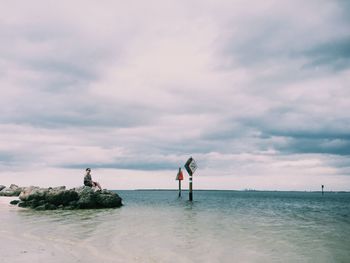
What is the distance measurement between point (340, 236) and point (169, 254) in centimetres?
739

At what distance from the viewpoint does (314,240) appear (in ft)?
36.8

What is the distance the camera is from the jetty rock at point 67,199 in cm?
2505

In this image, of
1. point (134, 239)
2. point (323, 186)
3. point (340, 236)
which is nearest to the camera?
point (134, 239)

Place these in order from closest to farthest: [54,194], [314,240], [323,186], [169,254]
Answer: [169,254] → [314,240] → [54,194] → [323,186]

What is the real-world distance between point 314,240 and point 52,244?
8.00 meters

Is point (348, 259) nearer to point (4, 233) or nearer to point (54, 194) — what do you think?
point (4, 233)

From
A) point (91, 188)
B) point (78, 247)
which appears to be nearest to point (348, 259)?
point (78, 247)

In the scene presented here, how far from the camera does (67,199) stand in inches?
1002

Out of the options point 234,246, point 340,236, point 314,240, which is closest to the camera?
point 234,246

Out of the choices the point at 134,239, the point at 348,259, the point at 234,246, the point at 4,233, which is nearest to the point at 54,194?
the point at 4,233

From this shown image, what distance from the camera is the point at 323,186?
152500 millimetres

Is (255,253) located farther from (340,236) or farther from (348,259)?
(340,236)

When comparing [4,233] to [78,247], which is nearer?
[78,247]

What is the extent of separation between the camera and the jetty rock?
25047mm
